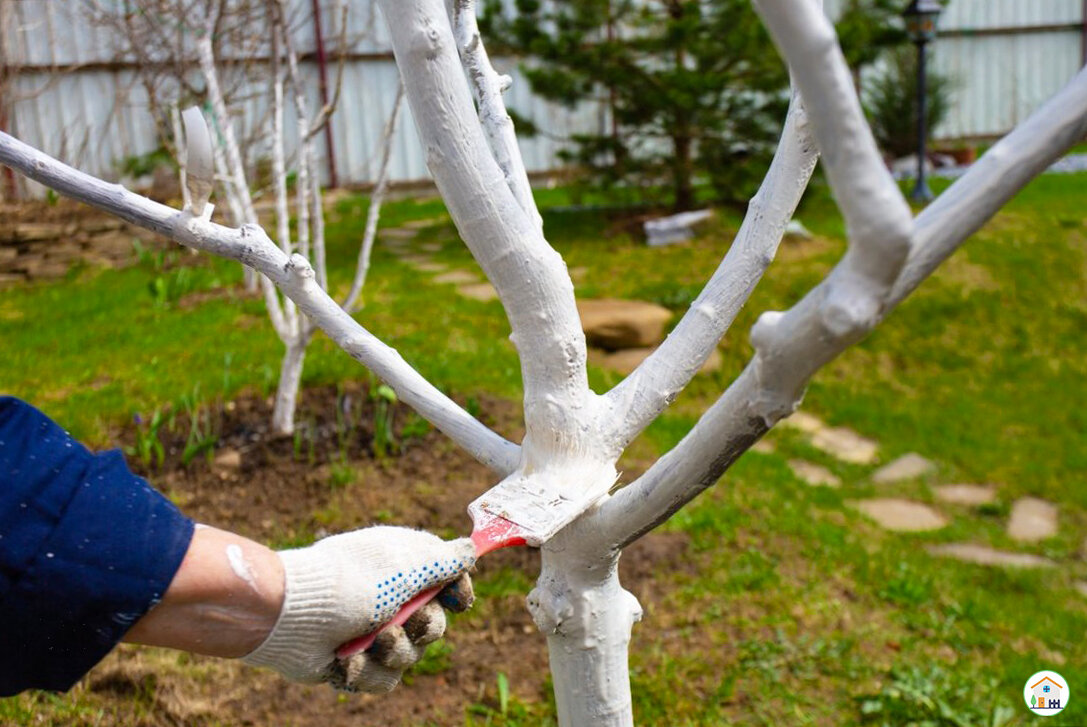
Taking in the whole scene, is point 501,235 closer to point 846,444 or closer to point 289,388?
point 289,388

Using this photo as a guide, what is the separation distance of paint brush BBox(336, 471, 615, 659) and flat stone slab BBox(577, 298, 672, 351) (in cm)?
352

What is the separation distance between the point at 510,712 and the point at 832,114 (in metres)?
1.91

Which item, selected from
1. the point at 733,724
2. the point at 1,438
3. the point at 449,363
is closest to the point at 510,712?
the point at 733,724

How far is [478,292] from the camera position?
5840 millimetres

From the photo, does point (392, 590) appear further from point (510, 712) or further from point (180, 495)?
point (180, 495)

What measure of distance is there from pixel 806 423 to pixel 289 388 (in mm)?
2538

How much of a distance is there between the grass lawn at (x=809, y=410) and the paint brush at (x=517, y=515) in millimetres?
991

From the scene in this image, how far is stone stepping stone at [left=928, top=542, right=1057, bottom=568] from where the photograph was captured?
3586 millimetres

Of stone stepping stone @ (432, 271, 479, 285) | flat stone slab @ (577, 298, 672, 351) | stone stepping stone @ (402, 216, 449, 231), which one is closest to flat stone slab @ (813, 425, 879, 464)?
flat stone slab @ (577, 298, 672, 351)

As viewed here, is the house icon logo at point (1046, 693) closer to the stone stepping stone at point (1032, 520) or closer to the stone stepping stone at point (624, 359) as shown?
the stone stepping stone at point (1032, 520)

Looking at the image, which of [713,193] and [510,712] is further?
[713,193]

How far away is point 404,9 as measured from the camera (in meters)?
1.33

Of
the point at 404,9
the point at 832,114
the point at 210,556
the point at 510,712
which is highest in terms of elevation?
the point at 404,9

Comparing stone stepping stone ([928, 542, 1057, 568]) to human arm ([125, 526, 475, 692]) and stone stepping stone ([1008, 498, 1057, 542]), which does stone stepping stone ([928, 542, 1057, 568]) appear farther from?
human arm ([125, 526, 475, 692])
